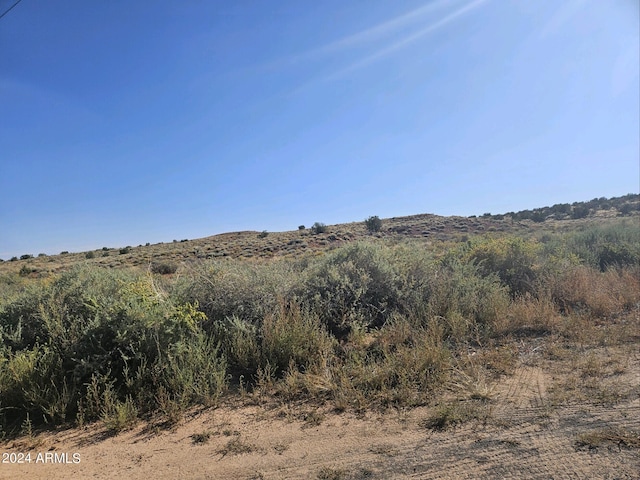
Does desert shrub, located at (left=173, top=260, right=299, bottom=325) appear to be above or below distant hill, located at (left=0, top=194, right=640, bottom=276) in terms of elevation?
below

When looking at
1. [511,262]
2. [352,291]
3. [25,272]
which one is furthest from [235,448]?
[25,272]

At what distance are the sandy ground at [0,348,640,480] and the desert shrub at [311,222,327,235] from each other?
1562 inches

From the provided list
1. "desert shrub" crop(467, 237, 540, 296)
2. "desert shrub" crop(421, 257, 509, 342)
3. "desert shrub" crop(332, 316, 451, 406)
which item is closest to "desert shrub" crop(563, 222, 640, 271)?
"desert shrub" crop(467, 237, 540, 296)

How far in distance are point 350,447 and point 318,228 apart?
4121cm

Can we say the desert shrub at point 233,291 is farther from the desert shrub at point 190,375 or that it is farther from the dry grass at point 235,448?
the dry grass at point 235,448

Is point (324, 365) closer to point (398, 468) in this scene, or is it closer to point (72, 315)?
point (398, 468)

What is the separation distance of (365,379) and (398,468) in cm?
159

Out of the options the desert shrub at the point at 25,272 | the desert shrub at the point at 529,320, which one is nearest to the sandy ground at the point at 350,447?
the desert shrub at the point at 529,320

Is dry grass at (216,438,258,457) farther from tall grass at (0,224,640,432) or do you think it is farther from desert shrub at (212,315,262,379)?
desert shrub at (212,315,262,379)

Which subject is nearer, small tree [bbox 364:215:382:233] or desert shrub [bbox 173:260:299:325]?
desert shrub [bbox 173:260:299:325]

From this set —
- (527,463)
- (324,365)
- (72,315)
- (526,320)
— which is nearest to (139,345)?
(72,315)

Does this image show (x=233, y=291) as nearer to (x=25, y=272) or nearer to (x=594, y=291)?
(x=594, y=291)

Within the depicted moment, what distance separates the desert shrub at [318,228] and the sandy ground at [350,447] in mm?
39685

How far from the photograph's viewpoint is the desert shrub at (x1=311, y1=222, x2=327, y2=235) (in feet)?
144
